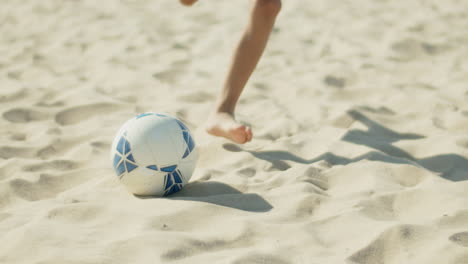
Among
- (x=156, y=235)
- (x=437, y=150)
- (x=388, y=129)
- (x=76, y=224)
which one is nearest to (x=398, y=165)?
(x=437, y=150)

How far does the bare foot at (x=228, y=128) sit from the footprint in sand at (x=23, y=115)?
51.3 inches

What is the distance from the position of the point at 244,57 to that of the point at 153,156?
37.5 inches

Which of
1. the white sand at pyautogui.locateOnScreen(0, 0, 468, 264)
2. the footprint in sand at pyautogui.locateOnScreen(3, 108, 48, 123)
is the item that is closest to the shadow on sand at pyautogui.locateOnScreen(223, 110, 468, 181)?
the white sand at pyautogui.locateOnScreen(0, 0, 468, 264)

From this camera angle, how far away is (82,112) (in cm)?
385

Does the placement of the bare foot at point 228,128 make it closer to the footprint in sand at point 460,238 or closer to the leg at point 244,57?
the leg at point 244,57

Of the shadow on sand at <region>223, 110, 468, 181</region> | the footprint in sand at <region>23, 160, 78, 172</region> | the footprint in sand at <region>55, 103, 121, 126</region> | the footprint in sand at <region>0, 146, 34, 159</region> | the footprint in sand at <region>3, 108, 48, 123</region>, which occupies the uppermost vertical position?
the shadow on sand at <region>223, 110, 468, 181</region>

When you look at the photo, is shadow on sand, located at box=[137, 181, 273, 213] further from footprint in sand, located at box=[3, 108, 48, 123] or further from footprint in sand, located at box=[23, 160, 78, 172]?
footprint in sand, located at box=[3, 108, 48, 123]

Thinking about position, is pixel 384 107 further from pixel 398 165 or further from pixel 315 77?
pixel 398 165

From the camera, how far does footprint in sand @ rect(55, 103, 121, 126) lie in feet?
12.3

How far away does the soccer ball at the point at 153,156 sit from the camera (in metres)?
2.52

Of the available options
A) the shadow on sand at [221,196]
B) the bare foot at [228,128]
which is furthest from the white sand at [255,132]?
the bare foot at [228,128]

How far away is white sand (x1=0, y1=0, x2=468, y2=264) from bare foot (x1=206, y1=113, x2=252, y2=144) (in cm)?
14

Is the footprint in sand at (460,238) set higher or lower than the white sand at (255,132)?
higher

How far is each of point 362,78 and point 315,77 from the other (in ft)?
1.18
